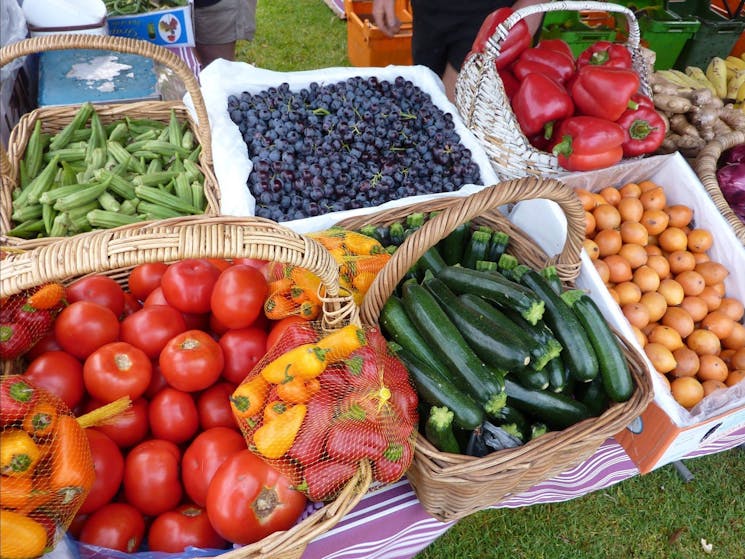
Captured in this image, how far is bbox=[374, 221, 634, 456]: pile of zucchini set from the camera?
53.6 inches

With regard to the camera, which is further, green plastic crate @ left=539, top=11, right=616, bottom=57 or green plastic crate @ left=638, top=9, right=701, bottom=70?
green plastic crate @ left=638, top=9, right=701, bottom=70

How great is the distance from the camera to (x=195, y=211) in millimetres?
2305

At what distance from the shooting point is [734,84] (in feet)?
11.4

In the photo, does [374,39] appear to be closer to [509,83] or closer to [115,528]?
[509,83]

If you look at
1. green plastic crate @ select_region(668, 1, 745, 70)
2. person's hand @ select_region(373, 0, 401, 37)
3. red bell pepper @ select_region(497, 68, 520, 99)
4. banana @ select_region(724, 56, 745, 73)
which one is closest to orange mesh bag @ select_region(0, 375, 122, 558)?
red bell pepper @ select_region(497, 68, 520, 99)

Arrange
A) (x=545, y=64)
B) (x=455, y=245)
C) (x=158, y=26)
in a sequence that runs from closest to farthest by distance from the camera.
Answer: (x=455, y=245), (x=545, y=64), (x=158, y=26)

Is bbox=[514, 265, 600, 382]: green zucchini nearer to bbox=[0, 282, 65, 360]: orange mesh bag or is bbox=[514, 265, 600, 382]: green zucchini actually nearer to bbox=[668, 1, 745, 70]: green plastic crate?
bbox=[0, 282, 65, 360]: orange mesh bag

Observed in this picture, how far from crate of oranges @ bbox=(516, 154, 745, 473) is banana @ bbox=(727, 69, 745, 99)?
1.45 metres

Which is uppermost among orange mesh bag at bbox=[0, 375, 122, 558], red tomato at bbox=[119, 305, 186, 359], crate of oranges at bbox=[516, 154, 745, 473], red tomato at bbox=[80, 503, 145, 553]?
orange mesh bag at bbox=[0, 375, 122, 558]

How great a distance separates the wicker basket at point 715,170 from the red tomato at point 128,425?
242cm

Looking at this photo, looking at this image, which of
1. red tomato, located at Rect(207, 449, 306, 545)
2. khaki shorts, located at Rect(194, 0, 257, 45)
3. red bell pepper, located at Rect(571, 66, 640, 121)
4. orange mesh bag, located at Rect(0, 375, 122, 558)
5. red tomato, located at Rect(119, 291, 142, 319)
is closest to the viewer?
orange mesh bag, located at Rect(0, 375, 122, 558)

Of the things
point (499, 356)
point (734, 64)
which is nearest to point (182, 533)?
point (499, 356)

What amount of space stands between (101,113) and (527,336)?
232cm

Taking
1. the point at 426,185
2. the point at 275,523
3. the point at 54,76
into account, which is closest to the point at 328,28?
the point at 54,76
